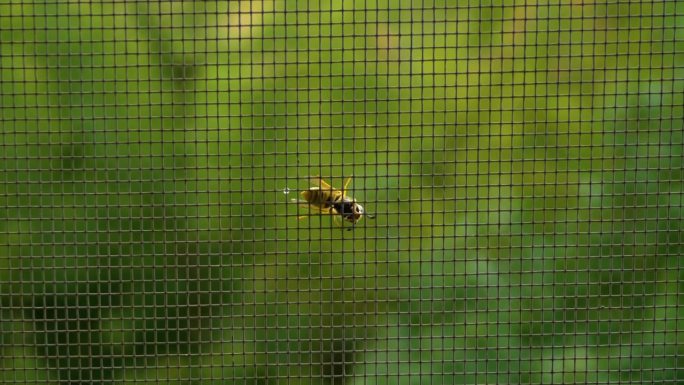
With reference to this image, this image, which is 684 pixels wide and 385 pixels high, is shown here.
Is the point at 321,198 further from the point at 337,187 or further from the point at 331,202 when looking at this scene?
the point at 337,187

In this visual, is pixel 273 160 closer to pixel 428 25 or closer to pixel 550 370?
pixel 428 25

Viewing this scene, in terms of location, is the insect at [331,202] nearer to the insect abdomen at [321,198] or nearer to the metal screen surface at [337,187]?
the insect abdomen at [321,198]

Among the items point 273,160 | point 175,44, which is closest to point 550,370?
point 273,160

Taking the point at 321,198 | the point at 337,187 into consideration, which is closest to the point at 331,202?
the point at 321,198

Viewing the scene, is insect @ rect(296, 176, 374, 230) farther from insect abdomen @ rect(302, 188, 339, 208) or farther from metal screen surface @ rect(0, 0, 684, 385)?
metal screen surface @ rect(0, 0, 684, 385)

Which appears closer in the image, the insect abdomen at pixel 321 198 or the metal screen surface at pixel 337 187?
the insect abdomen at pixel 321 198

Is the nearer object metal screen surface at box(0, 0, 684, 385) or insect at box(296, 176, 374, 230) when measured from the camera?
insect at box(296, 176, 374, 230)

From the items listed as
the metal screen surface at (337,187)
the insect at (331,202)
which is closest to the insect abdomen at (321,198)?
the insect at (331,202)

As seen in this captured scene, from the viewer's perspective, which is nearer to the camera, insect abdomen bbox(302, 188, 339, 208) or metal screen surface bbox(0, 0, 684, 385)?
insect abdomen bbox(302, 188, 339, 208)

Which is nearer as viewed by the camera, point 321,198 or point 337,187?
point 321,198

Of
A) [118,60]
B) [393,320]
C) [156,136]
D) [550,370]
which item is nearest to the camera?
[550,370]

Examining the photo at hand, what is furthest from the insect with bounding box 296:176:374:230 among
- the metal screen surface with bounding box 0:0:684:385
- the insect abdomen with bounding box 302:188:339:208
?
the metal screen surface with bounding box 0:0:684:385
